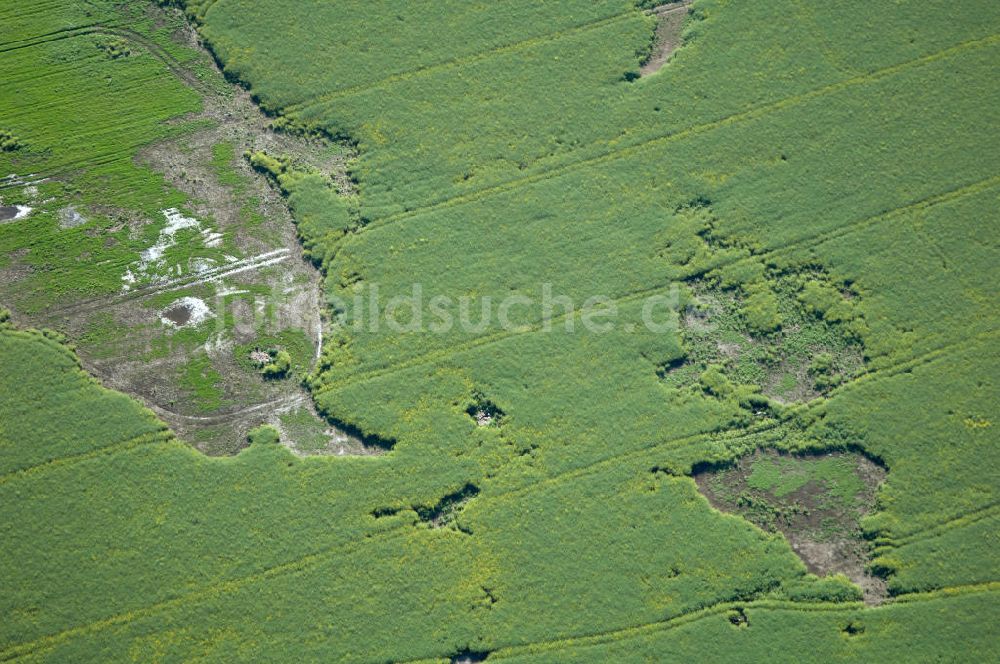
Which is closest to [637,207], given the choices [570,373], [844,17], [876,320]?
[570,373]

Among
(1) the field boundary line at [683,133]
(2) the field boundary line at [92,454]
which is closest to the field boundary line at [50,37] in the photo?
(1) the field boundary line at [683,133]

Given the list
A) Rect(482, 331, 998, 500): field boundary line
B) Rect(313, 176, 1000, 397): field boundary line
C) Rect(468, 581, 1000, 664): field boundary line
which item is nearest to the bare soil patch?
Rect(313, 176, 1000, 397): field boundary line

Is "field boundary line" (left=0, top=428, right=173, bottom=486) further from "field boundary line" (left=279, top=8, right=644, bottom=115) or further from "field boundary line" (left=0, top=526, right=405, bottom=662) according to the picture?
"field boundary line" (left=279, top=8, right=644, bottom=115)

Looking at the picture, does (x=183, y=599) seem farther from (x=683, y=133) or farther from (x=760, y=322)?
(x=683, y=133)

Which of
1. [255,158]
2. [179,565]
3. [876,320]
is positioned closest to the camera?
[179,565]

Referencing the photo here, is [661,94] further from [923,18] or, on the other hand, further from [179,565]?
[179,565]

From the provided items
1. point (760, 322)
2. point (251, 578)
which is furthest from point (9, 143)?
point (760, 322)
